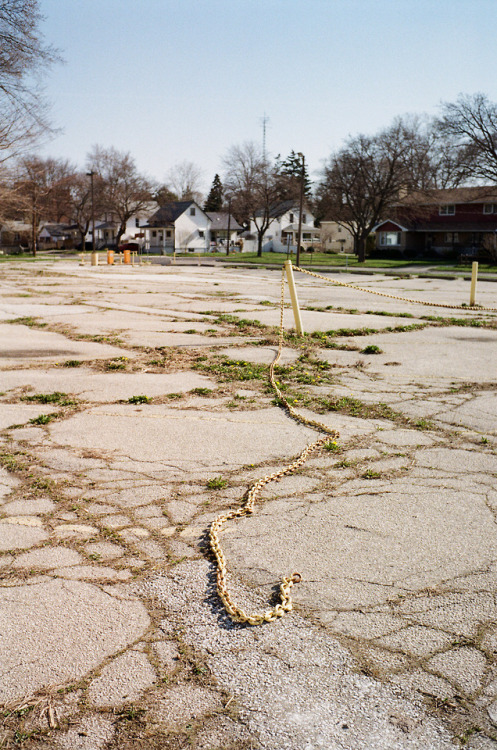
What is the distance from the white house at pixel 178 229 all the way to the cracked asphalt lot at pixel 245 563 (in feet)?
288

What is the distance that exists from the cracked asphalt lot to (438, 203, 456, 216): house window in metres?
64.5

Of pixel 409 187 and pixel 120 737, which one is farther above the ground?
pixel 409 187

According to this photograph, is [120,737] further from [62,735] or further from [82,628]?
[82,628]

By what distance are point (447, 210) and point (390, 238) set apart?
255 inches

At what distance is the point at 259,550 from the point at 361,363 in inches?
239

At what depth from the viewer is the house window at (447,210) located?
6812 cm

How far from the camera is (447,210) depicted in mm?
68500

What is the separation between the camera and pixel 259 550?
384cm

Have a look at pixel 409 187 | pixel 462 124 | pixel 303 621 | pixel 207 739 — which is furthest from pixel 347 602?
pixel 462 124

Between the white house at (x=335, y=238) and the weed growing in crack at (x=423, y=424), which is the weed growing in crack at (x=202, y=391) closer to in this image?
the weed growing in crack at (x=423, y=424)

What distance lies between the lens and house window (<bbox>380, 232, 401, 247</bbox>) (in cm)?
7119

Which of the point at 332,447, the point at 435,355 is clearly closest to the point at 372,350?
the point at 435,355

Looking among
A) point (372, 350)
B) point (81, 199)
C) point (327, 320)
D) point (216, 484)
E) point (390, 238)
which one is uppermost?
point (81, 199)

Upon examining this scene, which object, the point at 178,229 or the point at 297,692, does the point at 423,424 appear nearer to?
the point at 297,692
